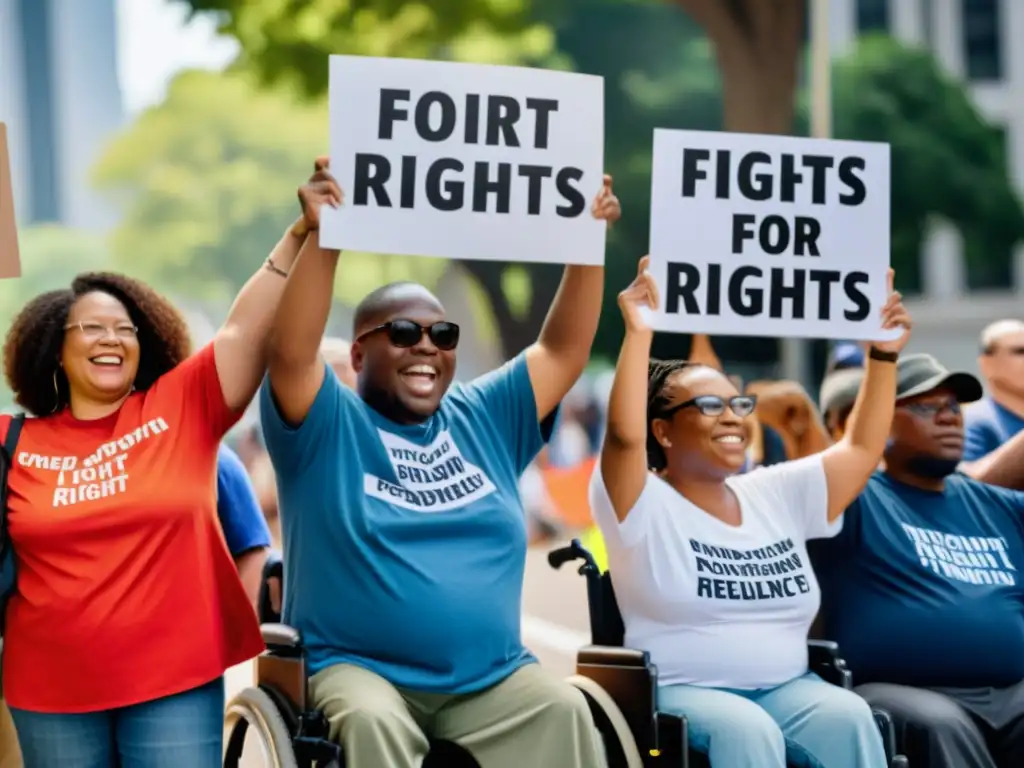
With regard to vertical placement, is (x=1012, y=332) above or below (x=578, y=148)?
below

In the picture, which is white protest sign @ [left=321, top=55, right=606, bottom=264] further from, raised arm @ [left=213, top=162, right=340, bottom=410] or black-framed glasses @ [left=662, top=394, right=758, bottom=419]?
black-framed glasses @ [left=662, top=394, right=758, bottom=419]

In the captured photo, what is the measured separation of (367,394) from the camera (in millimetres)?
4414

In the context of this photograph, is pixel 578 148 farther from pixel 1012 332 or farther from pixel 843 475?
pixel 1012 332

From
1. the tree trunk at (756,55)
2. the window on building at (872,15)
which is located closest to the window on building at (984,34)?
the window on building at (872,15)

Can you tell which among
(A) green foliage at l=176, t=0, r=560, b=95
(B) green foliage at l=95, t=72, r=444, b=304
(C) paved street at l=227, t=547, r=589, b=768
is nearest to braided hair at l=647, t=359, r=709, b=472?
(C) paved street at l=227, t=547, r=589, b=768

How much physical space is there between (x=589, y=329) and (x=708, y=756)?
119cm

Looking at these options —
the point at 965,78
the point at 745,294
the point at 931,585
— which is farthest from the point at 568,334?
the point at 965,78

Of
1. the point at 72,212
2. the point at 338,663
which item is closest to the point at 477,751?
the point at 338,663

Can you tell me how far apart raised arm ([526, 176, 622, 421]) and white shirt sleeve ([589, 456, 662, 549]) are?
0.81 feet

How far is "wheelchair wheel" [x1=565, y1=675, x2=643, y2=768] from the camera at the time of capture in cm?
414

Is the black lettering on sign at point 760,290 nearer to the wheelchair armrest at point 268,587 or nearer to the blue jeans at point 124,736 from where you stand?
the wheelchair armrest at point 268,587

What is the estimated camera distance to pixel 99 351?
4.15 meters

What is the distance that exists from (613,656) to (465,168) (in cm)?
135

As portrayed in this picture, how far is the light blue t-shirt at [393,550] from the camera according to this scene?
412 centimetres
